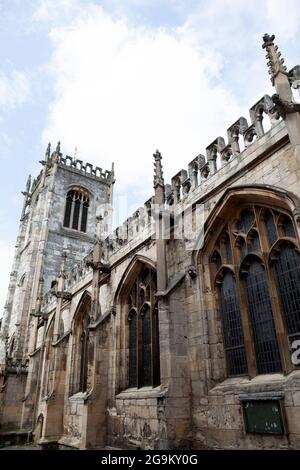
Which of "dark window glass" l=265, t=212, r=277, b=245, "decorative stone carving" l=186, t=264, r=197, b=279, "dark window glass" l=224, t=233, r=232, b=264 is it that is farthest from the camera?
"decorative stone carving" l=186, t=264, r=197, b=279

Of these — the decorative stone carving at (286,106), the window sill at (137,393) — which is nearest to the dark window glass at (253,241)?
the decorative stone carving at (286,106)

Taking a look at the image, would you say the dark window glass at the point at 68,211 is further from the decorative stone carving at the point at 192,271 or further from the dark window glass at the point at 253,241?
the dark window glass at the point at 253,241

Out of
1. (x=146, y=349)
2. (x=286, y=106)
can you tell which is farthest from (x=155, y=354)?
(x=286, y=106)

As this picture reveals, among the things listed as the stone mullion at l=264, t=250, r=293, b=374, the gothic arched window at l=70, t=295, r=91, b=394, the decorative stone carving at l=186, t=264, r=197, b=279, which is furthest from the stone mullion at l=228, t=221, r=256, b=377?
the gothic arched window at l=70, t=295, r=91, b=394

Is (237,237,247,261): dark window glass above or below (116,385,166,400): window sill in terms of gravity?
above

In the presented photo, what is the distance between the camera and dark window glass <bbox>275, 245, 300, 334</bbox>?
5.34 metres

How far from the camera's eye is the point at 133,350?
9438mm

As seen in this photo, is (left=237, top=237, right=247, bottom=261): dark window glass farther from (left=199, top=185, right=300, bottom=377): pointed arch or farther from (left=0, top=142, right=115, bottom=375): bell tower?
(left=0, top=142, right=115, bottom=375): bell tower

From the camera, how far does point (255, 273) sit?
6.29 m

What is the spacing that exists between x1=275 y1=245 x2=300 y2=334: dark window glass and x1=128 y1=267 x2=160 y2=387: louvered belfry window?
12.5 feet

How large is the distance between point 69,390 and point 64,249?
1260cm

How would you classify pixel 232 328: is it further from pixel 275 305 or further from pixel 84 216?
pixel 84 216

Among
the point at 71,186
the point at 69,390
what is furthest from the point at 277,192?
the point at 71,186
